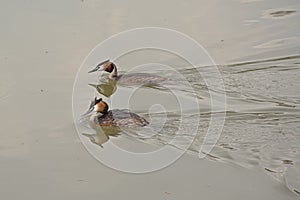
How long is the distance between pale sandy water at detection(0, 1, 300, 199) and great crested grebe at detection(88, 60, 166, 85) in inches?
10.9

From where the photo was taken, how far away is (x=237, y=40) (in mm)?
8789

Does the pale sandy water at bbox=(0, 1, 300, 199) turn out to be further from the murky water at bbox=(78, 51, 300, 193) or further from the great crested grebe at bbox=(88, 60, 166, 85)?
the great crested grebe at bbox=(88, 60, 166, 85)

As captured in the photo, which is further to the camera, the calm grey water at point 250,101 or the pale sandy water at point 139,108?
the calm grey water at point 250,101

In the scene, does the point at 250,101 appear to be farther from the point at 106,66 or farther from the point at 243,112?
the point at 106,66

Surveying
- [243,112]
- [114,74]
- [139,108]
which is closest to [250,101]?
[243,112]

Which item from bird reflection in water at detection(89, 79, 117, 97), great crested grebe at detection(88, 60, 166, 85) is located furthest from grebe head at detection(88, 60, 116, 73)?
bird reflection in water at detection(89, 79, 117, 97)

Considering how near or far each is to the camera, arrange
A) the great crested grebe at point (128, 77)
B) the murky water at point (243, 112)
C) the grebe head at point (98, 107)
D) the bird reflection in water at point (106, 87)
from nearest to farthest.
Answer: the murky water at point (243, 112) → the grebe head at point (98, 107) → the great crested grebe at point (128, 77) → the bird reflection in water at point (106, 87)

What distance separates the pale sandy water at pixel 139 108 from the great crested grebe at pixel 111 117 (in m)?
0.30

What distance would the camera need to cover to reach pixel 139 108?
695 cm

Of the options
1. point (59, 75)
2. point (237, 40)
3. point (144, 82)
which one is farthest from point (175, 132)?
point (237, 40)

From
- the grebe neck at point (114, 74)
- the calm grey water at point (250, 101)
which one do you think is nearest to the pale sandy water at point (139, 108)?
the calm grey water at point (250, 101)

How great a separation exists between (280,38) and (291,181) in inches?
164

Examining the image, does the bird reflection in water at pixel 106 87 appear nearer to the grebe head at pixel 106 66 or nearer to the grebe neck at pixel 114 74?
the grebe neck at pixel 114 74

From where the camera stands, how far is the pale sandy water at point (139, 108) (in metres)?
5.29
